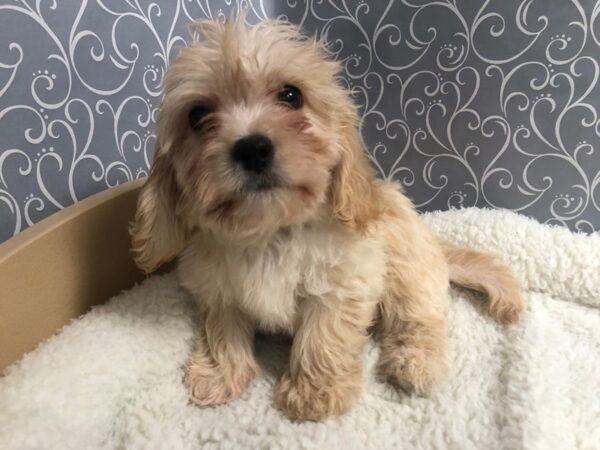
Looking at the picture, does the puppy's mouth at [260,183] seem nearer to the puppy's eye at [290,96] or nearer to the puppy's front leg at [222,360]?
the puppy's eye at [290,96]

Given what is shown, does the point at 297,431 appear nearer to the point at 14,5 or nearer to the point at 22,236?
the point at 22,236

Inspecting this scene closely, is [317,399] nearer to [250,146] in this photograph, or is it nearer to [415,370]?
[415,370]

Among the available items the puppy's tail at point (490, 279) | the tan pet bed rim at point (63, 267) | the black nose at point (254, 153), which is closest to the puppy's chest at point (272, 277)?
the black nose at point (254, 153)

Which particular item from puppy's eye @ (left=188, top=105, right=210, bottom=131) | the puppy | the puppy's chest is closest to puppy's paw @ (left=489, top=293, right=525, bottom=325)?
the puppy

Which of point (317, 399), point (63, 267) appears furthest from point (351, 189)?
point (63, 267)

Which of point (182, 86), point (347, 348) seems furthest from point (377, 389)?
point (182, 86)

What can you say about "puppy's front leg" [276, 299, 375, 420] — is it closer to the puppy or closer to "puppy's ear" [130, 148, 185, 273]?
the puppy
